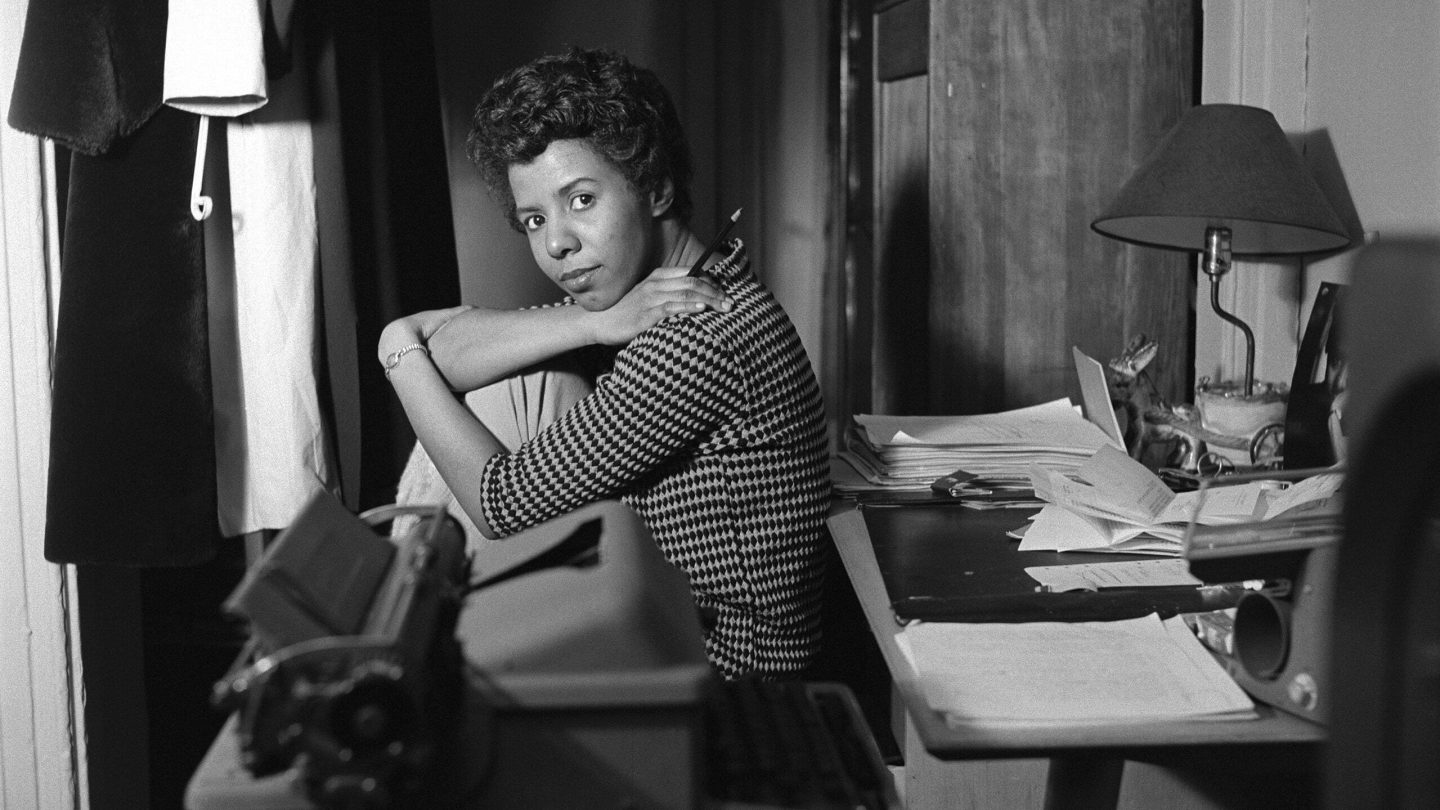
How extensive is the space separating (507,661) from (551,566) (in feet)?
0.63

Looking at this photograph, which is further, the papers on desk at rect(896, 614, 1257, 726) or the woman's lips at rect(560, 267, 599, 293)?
the woman's lips at rect(560, 267, 599, 293)

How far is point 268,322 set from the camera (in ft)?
6.47

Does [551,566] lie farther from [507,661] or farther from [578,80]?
[578,80]

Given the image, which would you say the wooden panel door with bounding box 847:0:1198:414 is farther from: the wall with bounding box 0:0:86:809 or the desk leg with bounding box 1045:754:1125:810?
the wall with bounding box 0:0:86:809

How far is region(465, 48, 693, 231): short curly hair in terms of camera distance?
168 centimetres

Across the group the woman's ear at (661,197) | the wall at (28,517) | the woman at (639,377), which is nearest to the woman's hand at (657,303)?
the woman at (639,377)

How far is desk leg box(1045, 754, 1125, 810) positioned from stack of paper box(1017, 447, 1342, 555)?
35 centimetres

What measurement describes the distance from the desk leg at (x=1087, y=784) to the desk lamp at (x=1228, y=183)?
98 cm

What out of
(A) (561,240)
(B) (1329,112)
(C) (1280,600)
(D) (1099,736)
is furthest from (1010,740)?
(B) (1329,112)

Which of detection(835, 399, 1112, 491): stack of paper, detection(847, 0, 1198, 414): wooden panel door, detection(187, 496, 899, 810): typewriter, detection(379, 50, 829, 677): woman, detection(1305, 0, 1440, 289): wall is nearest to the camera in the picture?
detection(187, 496, 899, 810): typewriter

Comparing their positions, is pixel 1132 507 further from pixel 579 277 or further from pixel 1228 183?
pixel 579 277

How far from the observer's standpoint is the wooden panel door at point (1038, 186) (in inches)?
96.6

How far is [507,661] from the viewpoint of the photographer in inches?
34.2

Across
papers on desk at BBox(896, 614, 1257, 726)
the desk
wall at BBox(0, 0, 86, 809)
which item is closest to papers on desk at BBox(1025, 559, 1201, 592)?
the desk
